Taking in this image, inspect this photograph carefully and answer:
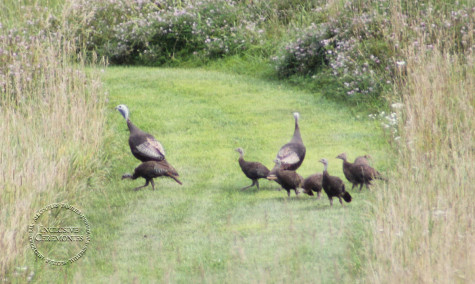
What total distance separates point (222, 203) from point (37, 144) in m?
2.20

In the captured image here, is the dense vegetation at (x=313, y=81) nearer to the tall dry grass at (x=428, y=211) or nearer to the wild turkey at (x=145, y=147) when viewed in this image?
the tall dry grass at (x=428, y=211)

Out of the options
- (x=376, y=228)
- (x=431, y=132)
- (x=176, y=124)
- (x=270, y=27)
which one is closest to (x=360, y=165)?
(x=431, y=132)

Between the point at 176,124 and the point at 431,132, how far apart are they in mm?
4807

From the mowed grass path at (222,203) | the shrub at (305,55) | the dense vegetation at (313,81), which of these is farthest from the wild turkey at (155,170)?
the shrub at (305,55)

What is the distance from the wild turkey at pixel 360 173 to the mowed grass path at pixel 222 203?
6.6 inches

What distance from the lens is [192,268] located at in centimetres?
584

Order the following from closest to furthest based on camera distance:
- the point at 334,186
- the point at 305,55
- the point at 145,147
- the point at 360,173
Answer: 1. the point at 334,186
2. the point at 360,173
3. the point at 145,147
4. the point at 305,55

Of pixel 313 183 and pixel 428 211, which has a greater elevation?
pixel 428 211

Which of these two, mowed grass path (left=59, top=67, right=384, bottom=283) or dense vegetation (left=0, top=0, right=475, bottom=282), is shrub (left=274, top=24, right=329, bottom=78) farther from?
mowed grass path (left=59, top=67, right=384, bottom=283)

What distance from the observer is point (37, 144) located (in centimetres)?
730
